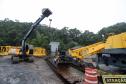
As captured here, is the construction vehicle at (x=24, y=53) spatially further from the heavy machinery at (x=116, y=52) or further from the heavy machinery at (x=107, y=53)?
the heavy machinery at (x=116, y=52)

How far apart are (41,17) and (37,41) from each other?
86.5 feet

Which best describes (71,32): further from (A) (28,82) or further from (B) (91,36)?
(A) (28,82)

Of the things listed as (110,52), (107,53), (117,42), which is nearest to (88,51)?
(107,53)

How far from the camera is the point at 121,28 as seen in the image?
72.8 m

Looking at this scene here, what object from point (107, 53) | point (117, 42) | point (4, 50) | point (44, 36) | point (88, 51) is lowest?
point (107, 53)

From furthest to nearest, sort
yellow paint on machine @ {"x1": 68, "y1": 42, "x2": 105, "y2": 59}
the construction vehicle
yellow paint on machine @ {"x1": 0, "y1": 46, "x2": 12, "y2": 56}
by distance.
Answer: yellow paint on machine @ {"x1": 0, "y1": 46, "x2": 12, "y2": 56}
the construction vehicle
yellow paint on machine @ {"x1": 68, "y1": 42, "x2": 105, "y2": 59}

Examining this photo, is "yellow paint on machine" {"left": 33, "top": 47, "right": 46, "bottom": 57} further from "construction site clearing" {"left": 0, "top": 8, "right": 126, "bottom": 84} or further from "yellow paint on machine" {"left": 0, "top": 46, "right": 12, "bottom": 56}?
"construction site clearing" {"left": 0, "top": 8, "right": 126, "bottom": 84}

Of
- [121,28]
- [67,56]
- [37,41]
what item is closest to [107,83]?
[67,56]

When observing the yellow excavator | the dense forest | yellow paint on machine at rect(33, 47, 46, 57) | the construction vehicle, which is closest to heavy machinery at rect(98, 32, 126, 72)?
the yellow excavator

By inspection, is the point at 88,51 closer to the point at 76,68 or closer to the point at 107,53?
the point at 107,53

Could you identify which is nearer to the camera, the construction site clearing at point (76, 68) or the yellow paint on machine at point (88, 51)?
the construction site clearing at point (76, 68)

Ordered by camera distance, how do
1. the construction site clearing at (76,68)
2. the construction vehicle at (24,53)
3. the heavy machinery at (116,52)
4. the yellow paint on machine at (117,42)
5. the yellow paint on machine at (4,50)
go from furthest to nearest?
the yellow paint on machine at (4,50)
the construction vehicle at (24,53)
the heavy machinery at (116,52)
the yellow paint on machine at (117,42)
the construction site clearing at (76,68)

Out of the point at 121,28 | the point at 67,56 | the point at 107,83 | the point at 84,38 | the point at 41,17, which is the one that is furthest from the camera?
the point at 121,28

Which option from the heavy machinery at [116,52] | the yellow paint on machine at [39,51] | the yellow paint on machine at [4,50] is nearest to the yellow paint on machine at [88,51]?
the heavy machinery at [116,52]
